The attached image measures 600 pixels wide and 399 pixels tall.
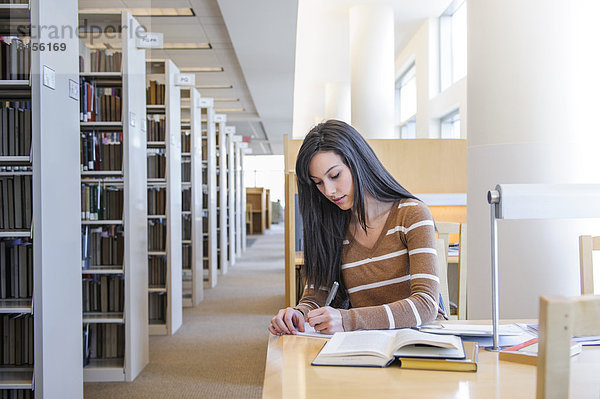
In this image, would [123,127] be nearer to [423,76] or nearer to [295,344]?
[295,344]

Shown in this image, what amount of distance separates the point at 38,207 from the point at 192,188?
3.33 m

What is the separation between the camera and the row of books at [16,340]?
8.85ft

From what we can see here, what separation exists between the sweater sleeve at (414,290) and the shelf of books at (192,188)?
4.13 m

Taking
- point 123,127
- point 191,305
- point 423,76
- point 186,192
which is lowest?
point 191,305

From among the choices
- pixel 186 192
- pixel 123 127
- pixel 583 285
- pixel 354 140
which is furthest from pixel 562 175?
pixel 186 192

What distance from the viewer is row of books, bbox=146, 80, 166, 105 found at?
4.63 metres

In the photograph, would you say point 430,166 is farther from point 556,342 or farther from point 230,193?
point 230,193

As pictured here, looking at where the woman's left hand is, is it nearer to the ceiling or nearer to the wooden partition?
the wooden partition

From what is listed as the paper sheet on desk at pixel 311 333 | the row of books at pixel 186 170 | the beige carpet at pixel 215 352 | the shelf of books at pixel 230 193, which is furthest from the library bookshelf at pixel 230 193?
the paper sheet on desk at pixel 311 333

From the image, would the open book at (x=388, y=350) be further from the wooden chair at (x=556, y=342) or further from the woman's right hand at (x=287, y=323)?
the wooden chair at (x=556, y=342)

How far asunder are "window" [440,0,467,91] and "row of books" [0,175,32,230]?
6005 millimetres

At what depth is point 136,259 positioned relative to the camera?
3.66 m

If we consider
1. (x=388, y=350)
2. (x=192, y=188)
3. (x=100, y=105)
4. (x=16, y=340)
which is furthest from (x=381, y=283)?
(x=192, y=188)

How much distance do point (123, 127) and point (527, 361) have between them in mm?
2823
